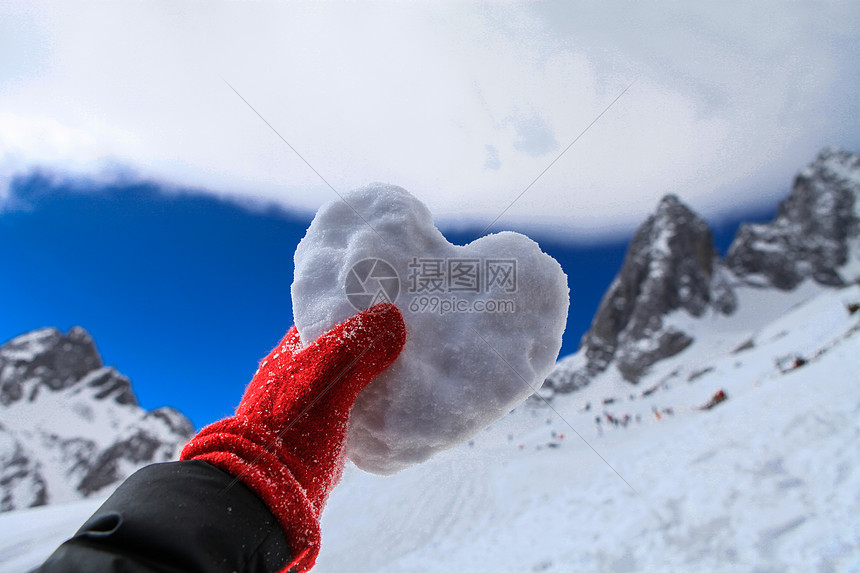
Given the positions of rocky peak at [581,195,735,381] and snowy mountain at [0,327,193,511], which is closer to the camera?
snowy mountain at [0,327,193,511]

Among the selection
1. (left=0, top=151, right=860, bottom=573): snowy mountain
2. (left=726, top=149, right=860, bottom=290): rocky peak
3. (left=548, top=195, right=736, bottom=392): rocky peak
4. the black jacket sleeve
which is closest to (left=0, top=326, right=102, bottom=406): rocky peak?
(left=548, top=195, right=736, bottom=392): rocky peak

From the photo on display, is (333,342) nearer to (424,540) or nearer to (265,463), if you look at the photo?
(265,463)

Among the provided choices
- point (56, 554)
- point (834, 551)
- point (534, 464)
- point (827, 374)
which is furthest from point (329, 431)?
point (534, 464)

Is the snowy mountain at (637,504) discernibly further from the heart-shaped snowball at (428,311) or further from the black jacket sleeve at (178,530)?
the black jacket sleeve at (178,530)

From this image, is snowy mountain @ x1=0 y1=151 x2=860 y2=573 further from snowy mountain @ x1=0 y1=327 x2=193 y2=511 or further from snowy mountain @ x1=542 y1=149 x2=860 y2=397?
snowy mountain @ x1=0 y1=327 x2=193 y2=511

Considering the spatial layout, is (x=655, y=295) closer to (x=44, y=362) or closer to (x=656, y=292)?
(x=656, y=292)
